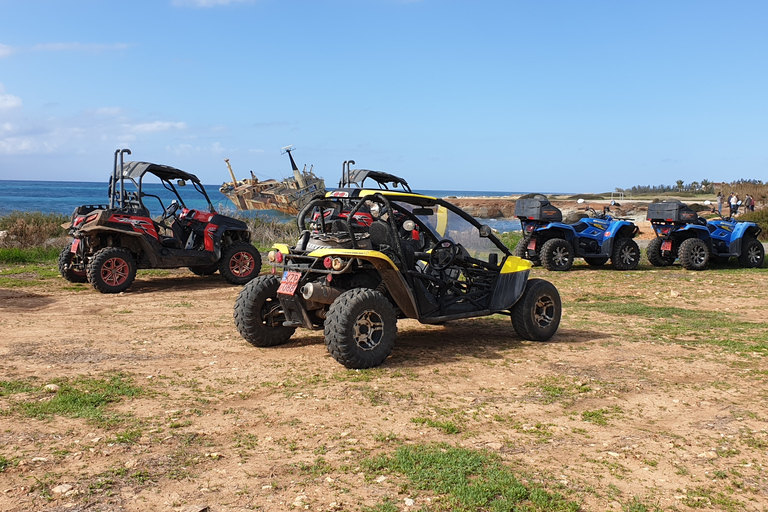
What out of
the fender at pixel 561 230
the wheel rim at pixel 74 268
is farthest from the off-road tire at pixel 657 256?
the wheel rim at pixel 74 268

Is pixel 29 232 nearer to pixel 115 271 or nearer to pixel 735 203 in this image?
pixel 115 271

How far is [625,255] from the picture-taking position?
1534cm

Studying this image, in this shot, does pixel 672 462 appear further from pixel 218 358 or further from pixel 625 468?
pixel 218 358

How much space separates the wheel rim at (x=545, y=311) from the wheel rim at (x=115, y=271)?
6.98 meters

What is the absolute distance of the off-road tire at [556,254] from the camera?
14.8 m

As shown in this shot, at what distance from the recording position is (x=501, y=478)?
394 cm

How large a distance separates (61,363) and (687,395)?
547cm

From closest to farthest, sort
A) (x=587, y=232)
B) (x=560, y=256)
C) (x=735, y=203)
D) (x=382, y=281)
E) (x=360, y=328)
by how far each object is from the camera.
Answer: (x=360, y=328) → (x=382, y=281) → (x=560, y=256) → (x=587, y=232) → (x=735, y=203)

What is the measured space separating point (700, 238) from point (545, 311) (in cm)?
943

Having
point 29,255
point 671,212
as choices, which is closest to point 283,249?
point 29,255

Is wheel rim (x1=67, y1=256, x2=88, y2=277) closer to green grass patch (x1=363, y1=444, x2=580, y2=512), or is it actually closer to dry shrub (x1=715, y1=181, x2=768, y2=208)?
green grass patch (x1=363, y1=444, x2=580, y2=512)

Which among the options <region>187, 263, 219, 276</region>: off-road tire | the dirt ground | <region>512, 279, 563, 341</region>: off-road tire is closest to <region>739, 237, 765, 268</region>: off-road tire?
the dirt ground

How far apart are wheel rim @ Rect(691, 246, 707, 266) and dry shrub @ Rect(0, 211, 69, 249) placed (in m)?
14.7

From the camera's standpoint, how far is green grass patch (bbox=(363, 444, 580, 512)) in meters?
3.64
